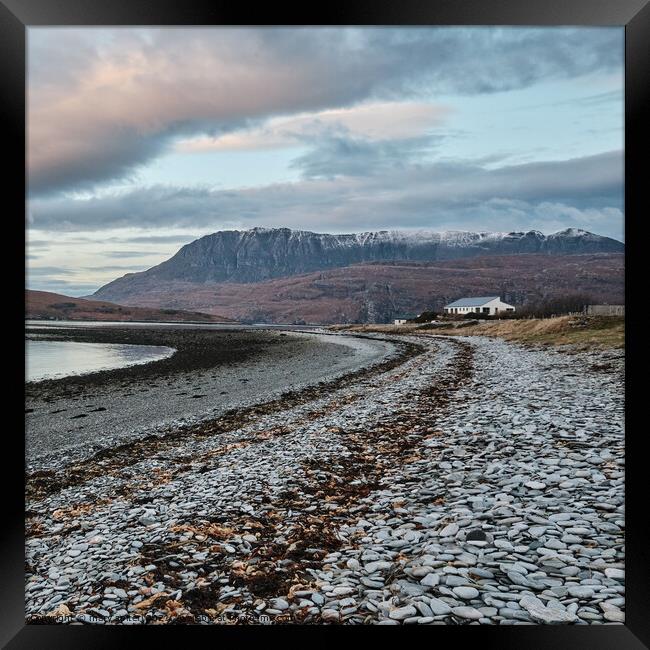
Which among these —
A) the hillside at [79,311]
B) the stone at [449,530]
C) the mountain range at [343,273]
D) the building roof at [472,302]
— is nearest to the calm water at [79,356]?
the mountain range at [343,273]

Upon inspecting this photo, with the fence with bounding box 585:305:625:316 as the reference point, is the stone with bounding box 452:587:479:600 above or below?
below

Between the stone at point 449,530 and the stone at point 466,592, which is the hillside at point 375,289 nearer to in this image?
the stone at point 449,530

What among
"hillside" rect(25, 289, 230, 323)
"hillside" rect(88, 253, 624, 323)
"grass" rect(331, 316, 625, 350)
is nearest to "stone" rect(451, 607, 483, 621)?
"grass" rect(331, 316, 625, 350)

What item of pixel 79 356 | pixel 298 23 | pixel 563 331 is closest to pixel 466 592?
pixel 298 23

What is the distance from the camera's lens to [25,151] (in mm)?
3584

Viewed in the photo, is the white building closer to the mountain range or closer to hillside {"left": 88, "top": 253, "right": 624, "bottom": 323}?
hillside {"left": 88, "top": 253, "right": 624, "bottom": 323}

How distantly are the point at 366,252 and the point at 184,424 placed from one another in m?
48.4

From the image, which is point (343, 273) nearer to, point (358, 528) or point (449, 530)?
point (358, 528)

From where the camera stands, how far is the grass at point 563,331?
2055cm

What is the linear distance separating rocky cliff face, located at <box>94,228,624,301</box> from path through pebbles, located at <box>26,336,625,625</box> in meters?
31.9

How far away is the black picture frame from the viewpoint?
3322mm
